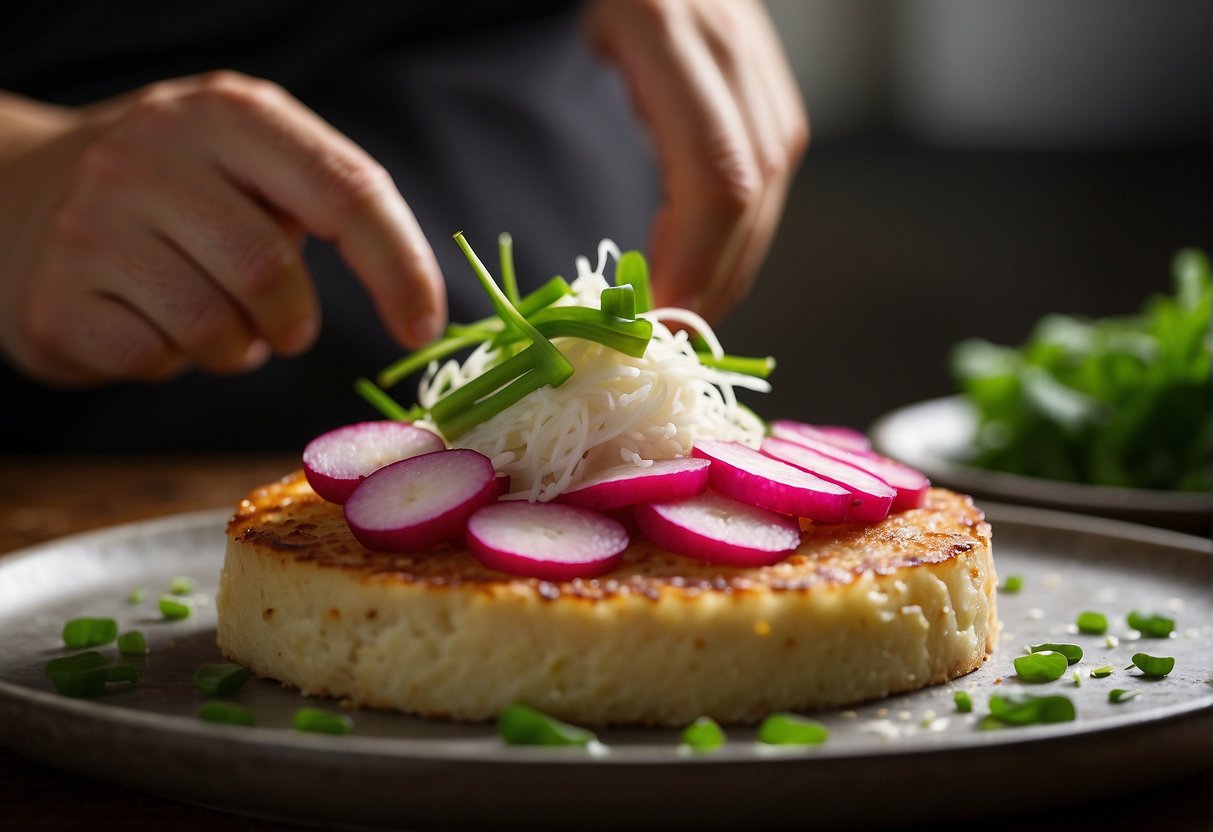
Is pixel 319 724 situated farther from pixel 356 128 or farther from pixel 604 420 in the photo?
pixel 356 128

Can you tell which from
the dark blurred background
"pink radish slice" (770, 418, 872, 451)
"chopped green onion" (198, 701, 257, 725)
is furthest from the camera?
the dark blurred background

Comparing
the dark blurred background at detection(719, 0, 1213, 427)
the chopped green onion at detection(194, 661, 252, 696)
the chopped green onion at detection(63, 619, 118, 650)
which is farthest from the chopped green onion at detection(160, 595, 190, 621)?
the dark blurred background at detection(719, 0, 1213, 427)

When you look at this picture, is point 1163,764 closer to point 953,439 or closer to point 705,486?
point 705,486

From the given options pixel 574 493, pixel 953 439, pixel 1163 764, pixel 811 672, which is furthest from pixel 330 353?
pixel 1163 764

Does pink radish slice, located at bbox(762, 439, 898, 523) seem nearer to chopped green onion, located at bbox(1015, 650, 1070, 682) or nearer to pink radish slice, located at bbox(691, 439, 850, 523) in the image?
pink radish slice, located at bbox(691, 439, 850, 523)

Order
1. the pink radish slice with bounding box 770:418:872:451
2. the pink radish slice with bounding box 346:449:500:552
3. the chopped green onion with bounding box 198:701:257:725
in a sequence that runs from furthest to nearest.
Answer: the pink radish slice with bounding box 770:418:872:451 → the pink radish slice with bounding box 346:449:500:552 → the chopped green onion with bounding box 198:701:257:725

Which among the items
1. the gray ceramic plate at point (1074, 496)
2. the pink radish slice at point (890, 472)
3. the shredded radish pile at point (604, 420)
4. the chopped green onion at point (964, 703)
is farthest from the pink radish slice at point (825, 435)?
the gray ceramic plate at point (1074, 496)
